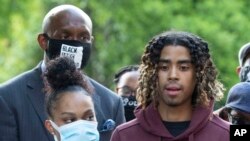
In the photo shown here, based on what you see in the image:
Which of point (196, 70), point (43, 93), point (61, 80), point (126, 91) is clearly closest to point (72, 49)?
point (43, 93)

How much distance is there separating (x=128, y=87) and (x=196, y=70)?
3367 millimetres

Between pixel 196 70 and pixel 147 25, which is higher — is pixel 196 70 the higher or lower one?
the higher one

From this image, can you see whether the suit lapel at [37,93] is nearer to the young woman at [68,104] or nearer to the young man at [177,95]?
the young woman at [68,104]

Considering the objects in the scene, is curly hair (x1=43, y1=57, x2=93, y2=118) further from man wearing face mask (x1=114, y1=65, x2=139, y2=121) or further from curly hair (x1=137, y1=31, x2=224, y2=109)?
man wearing face mask (x1=114, y1=65, x2=139, y2=121)

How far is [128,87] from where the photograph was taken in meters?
11.8

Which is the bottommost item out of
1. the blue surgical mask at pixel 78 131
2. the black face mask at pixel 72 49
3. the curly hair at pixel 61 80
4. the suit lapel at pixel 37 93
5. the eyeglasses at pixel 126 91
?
the eyeglasses at pixel 126 91

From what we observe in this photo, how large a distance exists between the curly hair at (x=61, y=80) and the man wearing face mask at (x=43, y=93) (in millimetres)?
579

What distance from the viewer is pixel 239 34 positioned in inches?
908

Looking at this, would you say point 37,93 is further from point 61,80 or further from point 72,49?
point 61,80

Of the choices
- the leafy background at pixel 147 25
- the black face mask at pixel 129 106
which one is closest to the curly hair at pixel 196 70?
the black face mask at pixel 129 106

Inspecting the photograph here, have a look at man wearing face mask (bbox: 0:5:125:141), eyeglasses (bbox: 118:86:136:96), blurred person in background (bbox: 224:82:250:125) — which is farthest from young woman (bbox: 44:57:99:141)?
eyeglasses (bbox: 118:86:136:96)

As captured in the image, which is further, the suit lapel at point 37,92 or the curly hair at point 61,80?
the suit lapel at point 37,92

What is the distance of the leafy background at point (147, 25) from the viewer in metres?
22.9

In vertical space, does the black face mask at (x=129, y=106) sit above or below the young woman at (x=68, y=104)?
below
